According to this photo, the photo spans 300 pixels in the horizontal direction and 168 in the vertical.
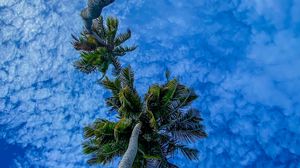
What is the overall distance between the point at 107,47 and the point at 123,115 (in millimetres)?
4629

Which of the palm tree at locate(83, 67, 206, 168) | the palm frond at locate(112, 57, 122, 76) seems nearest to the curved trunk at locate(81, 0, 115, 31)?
the palm tree at locate(83, 67, 206, 168)

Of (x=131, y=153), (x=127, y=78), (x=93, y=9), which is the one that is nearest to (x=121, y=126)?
(x=127, y=78)

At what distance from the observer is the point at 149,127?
19375 mm

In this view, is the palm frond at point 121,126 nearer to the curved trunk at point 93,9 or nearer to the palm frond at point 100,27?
the palm frond at point 100,27

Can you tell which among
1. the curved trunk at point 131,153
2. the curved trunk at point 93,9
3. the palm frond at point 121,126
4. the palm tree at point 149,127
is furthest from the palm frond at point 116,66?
the curved trunk at point 93,9

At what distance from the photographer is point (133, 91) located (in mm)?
19844

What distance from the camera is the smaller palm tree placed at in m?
21.8

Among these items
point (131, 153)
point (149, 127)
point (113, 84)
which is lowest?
point (131, 153)

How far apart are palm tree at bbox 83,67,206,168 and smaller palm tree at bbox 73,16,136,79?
238cm

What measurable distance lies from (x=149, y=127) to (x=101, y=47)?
5.11 metres

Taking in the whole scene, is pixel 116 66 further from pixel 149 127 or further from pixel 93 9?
pixel 93 9

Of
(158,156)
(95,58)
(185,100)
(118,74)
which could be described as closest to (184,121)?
(185,100)

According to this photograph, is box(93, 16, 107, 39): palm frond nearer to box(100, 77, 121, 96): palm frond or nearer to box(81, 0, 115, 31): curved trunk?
box(100, 77, 121, 96): palm frond

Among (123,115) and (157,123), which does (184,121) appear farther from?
(123,115)
